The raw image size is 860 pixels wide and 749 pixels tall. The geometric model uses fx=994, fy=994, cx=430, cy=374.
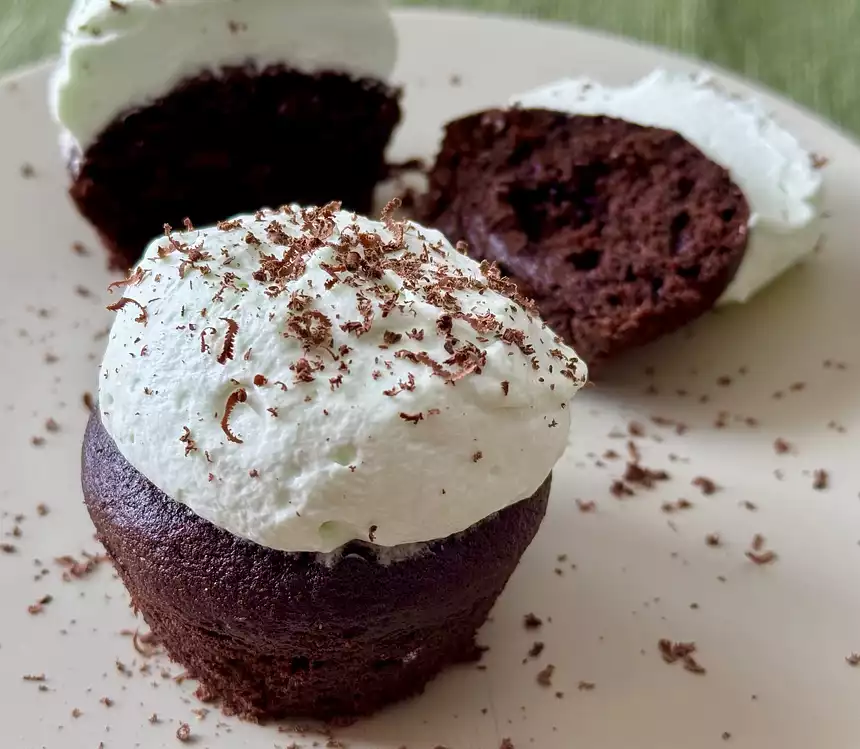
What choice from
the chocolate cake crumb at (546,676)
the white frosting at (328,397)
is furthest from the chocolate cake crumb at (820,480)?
the white frosting at (328,397)

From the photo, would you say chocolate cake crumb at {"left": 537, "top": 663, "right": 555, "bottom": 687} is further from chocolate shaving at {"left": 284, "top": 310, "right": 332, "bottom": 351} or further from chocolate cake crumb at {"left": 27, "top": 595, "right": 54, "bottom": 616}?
chocolate cake crumb at {"left": 27, "top": 595, "right": 54, "bottom": 616}

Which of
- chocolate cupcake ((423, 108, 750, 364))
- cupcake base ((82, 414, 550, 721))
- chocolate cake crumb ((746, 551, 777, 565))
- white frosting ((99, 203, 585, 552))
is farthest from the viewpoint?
chocolate cupcake ((423, 108, 750, 364))

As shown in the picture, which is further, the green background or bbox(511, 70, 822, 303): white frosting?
the green background

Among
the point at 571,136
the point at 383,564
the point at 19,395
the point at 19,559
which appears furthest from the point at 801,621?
the point at 19,395

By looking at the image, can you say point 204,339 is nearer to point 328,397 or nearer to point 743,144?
point 328,397

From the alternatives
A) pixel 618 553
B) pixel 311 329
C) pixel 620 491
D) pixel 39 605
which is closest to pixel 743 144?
pixel 620 491

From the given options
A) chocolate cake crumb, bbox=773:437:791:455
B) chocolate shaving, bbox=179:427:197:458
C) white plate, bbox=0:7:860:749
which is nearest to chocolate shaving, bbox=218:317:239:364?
chocolate shaving, bbox=179:427:197:458

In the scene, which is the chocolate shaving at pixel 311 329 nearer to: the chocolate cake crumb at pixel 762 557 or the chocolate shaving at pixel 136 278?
the chocolate shaving at pixel 136 278
